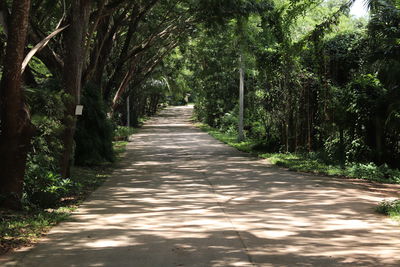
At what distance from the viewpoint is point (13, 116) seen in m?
8.41

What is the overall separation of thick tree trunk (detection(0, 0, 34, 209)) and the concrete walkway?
3.97ft

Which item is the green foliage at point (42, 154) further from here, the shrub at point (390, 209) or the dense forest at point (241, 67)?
the shrub at point (390, 209)

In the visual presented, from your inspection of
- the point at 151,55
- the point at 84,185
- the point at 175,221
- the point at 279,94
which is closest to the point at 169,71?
the point at 151,55

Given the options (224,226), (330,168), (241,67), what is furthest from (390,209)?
(241,67)

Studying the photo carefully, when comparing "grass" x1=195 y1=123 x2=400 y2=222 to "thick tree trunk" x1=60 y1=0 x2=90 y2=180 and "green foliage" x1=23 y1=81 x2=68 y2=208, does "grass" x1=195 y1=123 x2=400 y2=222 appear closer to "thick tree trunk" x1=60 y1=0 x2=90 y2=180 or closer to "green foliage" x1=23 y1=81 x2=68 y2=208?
"green foliage" x1=23 y1=81 x2=68 y2=208

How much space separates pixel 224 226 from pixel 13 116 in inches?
154

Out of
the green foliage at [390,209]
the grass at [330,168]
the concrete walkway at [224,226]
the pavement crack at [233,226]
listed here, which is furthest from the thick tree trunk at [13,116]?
the grass at [330,168]

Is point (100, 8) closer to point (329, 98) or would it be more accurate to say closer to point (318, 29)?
point (318, 29)

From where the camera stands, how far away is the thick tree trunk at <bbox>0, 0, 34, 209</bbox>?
331 inches

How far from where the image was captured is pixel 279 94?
20.0 meters

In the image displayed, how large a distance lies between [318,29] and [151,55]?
1914 centimetres

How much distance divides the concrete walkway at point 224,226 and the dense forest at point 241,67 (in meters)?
1.73

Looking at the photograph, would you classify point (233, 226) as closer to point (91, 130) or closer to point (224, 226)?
point (224, 226)

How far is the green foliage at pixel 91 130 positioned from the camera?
16234 mm
